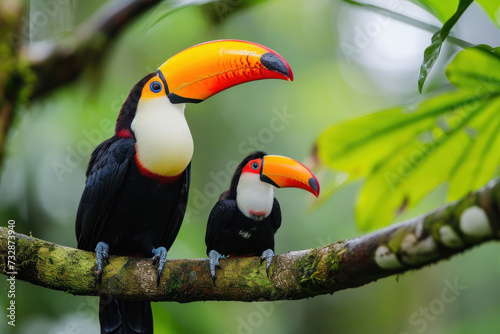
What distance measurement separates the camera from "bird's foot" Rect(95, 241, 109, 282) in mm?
2198

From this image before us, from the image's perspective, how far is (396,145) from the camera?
2.26m

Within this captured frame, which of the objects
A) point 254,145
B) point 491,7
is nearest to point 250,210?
point 491,7

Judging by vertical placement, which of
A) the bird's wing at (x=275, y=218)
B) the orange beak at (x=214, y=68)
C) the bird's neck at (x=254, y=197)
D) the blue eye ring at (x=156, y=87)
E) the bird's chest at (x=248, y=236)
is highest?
the orange beak at (x=214, y=68)

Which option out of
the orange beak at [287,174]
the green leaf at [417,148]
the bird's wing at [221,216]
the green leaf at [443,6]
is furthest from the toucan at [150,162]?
the green leaf at [443,6]

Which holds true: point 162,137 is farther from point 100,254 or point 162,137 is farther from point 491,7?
point 491,7

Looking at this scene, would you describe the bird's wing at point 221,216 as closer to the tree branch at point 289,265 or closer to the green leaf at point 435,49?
the tree branch at point 289,265

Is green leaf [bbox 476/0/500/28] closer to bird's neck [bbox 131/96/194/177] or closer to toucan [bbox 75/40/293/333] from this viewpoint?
toucan [bbox 75/40/293/333]

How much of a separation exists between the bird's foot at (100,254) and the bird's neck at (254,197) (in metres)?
0.65

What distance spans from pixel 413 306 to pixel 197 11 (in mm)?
3895

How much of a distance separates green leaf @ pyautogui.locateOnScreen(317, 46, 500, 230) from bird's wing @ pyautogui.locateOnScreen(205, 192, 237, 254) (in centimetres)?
51

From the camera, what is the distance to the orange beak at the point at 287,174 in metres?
2.22

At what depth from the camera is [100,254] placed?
2.27m

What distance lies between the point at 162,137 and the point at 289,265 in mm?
717

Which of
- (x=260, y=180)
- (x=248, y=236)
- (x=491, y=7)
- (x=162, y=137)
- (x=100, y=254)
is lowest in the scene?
(x=100, y=254)
